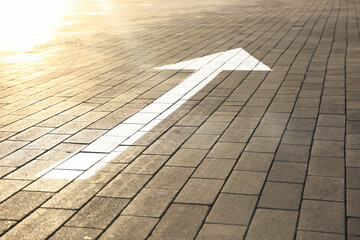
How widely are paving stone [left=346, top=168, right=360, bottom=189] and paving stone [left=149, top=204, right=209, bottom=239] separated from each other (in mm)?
1141

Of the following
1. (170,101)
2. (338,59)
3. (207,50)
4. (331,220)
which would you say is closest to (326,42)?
(338,59)

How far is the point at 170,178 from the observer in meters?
3.96

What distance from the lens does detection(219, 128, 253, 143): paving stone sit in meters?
4.75

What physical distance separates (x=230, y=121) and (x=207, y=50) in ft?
15.2

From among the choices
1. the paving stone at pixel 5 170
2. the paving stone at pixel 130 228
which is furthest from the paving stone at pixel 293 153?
the paving stone at pixel 5 170

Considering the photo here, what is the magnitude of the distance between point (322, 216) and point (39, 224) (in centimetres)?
194

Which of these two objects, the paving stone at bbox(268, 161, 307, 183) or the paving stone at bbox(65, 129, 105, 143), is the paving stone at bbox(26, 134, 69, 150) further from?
the paving stone at bbox(268, 161, 307, 183)

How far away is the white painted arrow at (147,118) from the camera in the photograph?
4301 mm

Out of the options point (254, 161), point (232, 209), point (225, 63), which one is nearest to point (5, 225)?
point (232, 209)

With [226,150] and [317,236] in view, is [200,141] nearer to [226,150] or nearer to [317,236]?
[226,150]

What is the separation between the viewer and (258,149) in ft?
14.7

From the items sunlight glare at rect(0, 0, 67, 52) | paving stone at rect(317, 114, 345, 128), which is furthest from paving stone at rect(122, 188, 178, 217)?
Result: sunlight glare at rect(0, 0, 67, 52)

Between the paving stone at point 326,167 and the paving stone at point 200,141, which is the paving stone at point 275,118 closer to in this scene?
the paving stone at point 200,141

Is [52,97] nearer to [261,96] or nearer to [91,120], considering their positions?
[91,120]
